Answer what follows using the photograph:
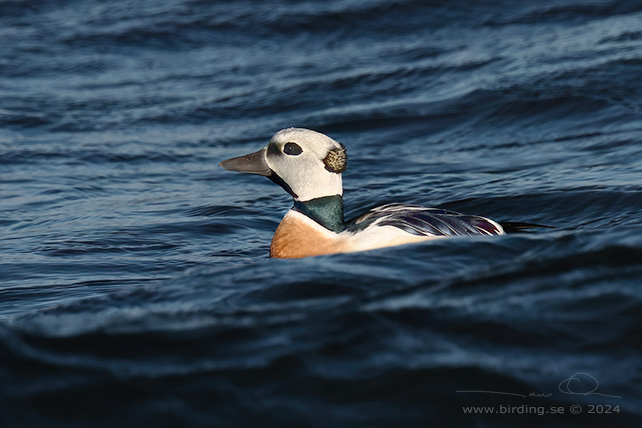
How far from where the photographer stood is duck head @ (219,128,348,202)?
235 inches

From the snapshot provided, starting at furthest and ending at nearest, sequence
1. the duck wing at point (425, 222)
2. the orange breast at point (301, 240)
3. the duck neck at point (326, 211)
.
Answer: the duck neck at point (326, 211) < the orange breast at point (301, 240) < the duck wing at point (425, 222)

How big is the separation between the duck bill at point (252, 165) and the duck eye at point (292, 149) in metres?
0.21

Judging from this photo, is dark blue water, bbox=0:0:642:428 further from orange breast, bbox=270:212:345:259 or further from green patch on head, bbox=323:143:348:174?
green patch on head, bbox=323:143:348:174

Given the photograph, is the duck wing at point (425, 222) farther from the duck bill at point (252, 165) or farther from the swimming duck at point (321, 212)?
the duck bill at point (252, 165)

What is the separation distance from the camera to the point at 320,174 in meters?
5.98

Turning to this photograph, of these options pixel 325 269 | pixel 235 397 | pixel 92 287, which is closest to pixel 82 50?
pixel 92 287

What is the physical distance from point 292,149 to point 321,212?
44 cm

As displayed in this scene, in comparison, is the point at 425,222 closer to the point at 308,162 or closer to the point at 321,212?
the point at 321,212

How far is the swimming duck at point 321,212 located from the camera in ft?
18.4

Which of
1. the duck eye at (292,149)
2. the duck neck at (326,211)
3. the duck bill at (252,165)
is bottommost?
the duck neck at (326,211)

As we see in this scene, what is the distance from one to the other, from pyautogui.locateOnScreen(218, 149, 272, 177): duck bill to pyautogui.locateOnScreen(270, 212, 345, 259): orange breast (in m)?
0.38

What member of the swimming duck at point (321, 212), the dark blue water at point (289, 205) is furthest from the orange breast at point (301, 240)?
the dark blue water at point (289, 205)

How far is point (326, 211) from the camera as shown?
5.96 m

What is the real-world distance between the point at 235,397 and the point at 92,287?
9.26 ft
